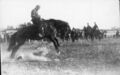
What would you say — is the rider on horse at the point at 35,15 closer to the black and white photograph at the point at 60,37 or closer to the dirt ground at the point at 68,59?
the black and white photograph at the point at 60,37

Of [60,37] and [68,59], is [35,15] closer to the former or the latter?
[60,37]

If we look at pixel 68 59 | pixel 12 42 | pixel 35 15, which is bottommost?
pixel 68 59

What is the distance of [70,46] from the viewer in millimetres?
2852

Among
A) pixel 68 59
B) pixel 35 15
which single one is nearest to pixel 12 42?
pixel 35 15

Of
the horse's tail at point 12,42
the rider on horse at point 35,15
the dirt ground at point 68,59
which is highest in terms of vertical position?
the rider on horse at point 35,15

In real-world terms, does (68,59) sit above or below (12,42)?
below

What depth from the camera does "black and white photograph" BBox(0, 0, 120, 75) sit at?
2777 millimetres

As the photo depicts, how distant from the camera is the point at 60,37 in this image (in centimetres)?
283

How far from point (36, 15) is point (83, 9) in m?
0.61

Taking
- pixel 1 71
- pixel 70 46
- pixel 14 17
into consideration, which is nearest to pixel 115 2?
pixel 70 46

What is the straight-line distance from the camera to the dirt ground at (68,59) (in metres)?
2.78

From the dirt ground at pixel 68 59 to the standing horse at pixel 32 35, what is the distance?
0.20 ft

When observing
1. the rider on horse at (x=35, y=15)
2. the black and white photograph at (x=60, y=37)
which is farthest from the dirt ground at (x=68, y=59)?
the rider on horse at (x=35, y=15)

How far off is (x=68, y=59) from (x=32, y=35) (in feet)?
1.81
